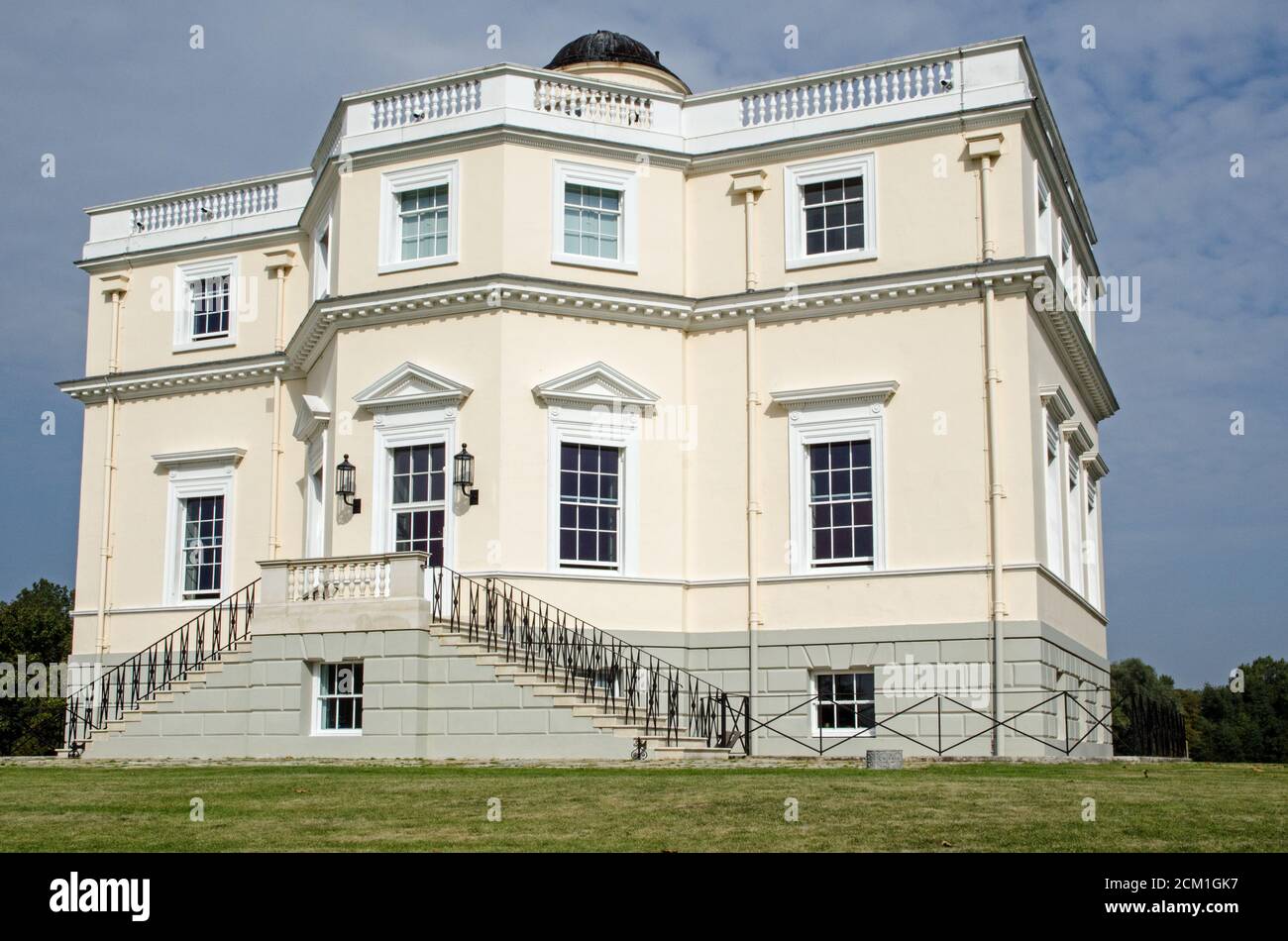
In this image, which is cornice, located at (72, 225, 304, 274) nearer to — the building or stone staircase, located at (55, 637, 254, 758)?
the building

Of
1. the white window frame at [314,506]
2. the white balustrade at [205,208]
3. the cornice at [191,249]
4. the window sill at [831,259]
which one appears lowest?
the white window frame at [314,506]

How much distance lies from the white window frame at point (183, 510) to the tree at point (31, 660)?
23.6 m

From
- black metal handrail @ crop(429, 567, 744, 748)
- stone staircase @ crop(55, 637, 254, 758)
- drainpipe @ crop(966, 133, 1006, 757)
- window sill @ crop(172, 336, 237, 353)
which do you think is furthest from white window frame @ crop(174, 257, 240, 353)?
Answer: drainpipe @ crop(966, 133, 1006, 757)

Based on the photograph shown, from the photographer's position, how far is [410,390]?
2592 cm

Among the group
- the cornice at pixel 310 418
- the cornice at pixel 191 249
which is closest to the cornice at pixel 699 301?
the cornice at pixel 310 418

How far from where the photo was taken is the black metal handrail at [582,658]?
23.1m

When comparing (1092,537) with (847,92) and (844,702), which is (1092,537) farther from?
(847,92)

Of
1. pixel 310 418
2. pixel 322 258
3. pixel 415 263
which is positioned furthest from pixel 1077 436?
pixel 322 258

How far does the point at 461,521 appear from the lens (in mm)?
25078

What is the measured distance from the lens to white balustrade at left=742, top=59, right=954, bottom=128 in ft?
84.7

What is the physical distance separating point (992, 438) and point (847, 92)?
6950mm

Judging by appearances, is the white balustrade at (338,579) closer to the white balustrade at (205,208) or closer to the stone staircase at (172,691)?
the stone staircase at (172,691)
